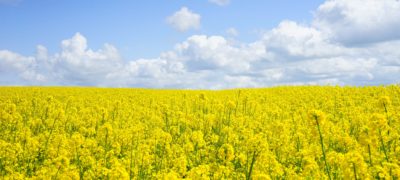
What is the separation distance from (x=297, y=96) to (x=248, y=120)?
1071cm

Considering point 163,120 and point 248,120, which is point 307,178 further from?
point 163,120

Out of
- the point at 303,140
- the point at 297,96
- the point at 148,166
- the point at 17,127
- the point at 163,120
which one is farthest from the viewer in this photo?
the point at 297,96

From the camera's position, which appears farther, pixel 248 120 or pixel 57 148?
pixel 248 120

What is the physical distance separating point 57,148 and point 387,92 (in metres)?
19.4

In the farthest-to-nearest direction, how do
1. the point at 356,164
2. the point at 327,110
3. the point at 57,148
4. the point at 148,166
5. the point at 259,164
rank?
the point at 327,110, the point at 57,148, the point at 148,166, the point at 259,164, the point at 356,164

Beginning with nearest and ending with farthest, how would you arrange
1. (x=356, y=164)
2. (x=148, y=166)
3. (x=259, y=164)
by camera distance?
(x=356, y=164), (x=259, y=164), (x=148, y=166)

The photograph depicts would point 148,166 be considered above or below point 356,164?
below

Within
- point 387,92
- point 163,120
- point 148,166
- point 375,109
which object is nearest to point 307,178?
point 148,166

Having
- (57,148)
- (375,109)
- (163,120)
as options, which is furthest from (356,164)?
(375,109)

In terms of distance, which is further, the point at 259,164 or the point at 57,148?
the point at 57,148

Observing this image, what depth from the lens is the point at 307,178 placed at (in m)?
7.46

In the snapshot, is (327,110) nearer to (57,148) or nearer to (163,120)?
(163,120)

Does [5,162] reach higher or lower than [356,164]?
lower

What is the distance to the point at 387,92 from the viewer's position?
2273cm
